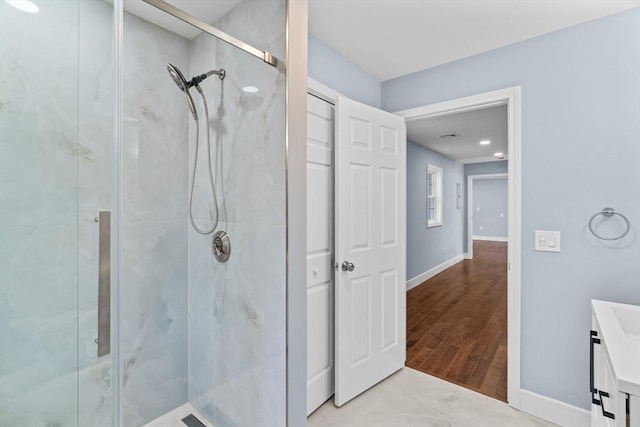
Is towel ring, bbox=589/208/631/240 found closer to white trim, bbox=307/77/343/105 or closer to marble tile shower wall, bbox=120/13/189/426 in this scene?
white trim, bbox=307/77/343/105

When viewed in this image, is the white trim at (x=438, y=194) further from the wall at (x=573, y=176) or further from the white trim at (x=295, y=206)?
the white trim at (x=295, y=206)

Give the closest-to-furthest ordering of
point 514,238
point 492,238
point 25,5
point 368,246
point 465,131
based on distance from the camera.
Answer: point 25,5 < point 514,238 < point 368,246 < point 465,131 < point 492,238

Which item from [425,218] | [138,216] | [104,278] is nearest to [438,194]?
[425,218]

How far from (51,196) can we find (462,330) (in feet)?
11.8

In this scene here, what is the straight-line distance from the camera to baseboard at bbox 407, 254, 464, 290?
488cm

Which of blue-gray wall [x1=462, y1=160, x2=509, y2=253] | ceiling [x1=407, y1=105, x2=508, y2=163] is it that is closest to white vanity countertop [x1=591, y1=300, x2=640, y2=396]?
ceiling [x1=407, y1=105, x2=508, y2=163]

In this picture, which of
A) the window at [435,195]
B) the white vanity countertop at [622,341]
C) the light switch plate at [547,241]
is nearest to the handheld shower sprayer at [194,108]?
the white vanity countertop at [622,341]

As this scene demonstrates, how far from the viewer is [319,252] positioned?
6.51ft

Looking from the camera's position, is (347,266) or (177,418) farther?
(347,266)

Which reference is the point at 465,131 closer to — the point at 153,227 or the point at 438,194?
the point at 438,194

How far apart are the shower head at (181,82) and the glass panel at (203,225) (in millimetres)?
17

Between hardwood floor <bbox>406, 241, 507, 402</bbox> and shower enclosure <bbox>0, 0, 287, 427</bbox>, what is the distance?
1693 mm

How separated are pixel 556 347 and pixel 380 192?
1.49m

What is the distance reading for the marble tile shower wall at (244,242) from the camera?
1.39 m
